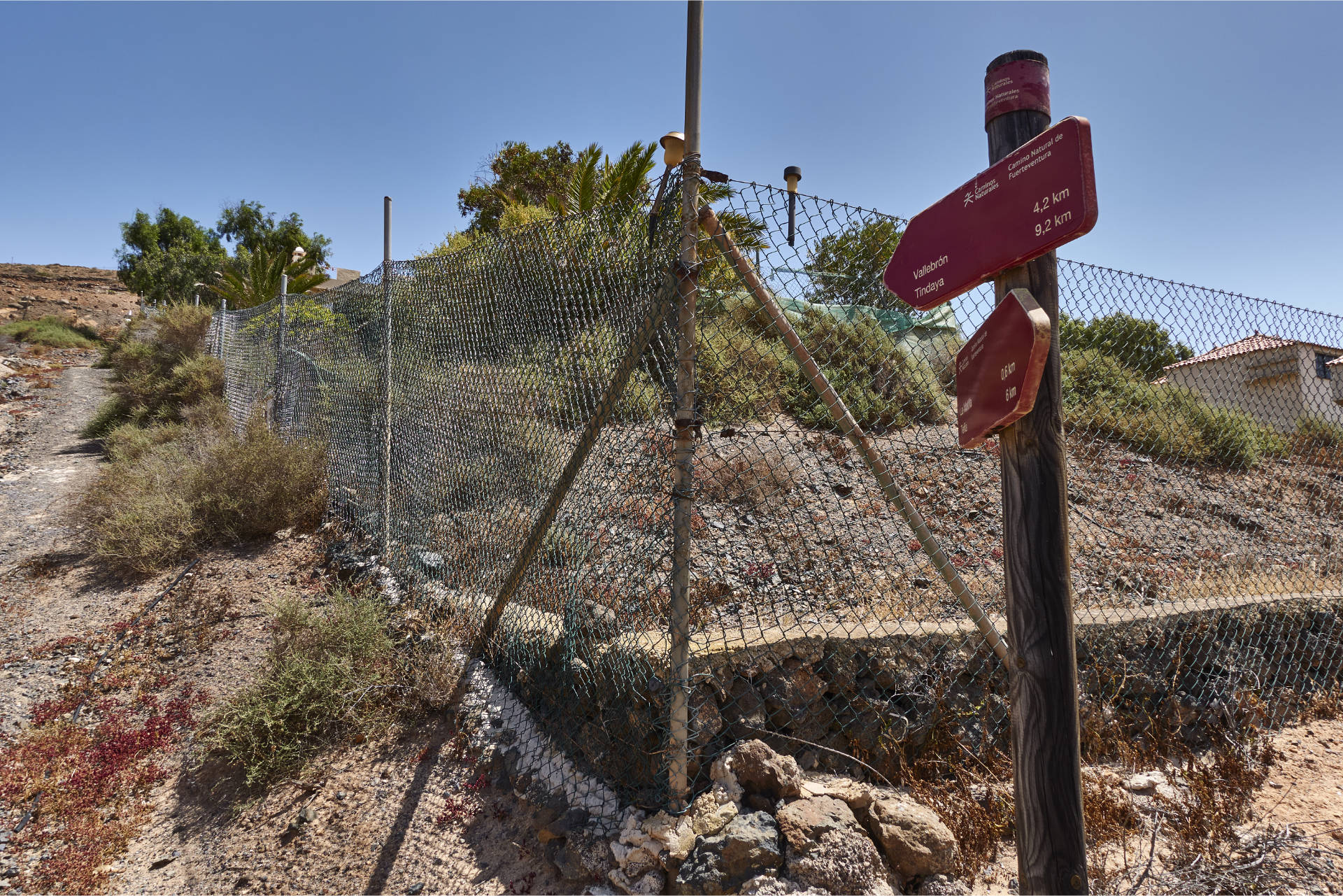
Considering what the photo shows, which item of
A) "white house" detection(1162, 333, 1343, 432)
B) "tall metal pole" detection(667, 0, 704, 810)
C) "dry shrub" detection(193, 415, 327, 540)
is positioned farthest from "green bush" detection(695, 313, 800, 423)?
"dry shrub" detection(193, 415, 327, 540)

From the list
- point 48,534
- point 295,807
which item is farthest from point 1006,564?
point 48,534

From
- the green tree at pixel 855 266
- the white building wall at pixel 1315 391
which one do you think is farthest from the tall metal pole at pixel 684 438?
the white building wall at pixel 1315 391

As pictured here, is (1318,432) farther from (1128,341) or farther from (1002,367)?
(1002,367)

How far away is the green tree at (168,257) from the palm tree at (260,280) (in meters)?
12.0

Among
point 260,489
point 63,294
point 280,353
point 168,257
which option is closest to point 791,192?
point 260,489

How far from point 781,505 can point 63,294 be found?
47.8 metres

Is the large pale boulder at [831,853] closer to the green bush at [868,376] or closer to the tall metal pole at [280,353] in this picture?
the green bush at [868,376]

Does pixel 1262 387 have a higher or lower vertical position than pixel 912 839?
higher

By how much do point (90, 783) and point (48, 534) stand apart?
4334 mm

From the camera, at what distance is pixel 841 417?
6.84 ft

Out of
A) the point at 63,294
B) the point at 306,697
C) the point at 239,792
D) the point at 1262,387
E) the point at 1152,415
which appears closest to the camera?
the point at 239,792

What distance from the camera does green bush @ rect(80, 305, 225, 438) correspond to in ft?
34.3

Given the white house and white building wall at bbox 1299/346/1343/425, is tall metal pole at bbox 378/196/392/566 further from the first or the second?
white building wall at bbox 1299/346/1343/425

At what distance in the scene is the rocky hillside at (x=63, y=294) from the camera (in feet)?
104
